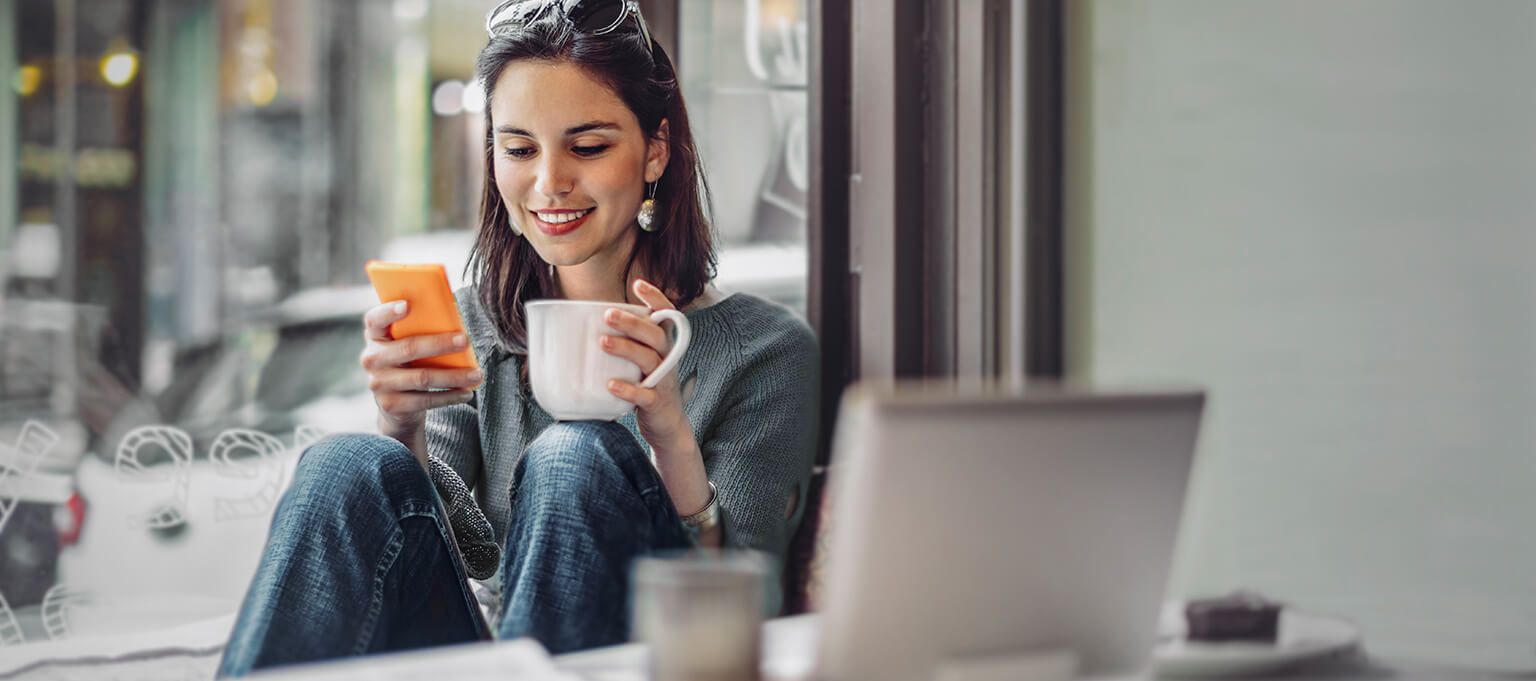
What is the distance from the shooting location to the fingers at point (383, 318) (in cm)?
119

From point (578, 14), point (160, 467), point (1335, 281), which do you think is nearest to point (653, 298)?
point (578, 14)

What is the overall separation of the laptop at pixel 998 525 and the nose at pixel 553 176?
37.6 inches

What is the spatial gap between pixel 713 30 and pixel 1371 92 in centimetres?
93

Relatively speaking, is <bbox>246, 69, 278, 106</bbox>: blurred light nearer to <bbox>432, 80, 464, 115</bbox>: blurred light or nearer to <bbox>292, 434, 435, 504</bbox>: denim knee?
<bbox>432, 80, 464, 115</bbox>: blurred light

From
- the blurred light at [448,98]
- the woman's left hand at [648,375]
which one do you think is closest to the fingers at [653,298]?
the woman's left hand at [648,375]

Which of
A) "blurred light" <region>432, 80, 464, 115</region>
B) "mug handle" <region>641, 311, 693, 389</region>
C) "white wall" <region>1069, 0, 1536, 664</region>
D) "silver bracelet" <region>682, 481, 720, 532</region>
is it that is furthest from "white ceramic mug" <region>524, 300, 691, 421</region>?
"blurred light" <region>432, 80, 464, 115</region>

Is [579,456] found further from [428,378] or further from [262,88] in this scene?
[262,88]

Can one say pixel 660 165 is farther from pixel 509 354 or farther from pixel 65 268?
pixel 65 268

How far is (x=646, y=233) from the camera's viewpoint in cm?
165

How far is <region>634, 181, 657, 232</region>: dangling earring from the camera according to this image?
5.33 ft

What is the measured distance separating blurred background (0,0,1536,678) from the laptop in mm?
757

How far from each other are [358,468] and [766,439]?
53cm

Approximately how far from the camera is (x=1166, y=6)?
1.54 meters

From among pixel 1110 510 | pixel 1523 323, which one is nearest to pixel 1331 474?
Result: pixel 1523 323
